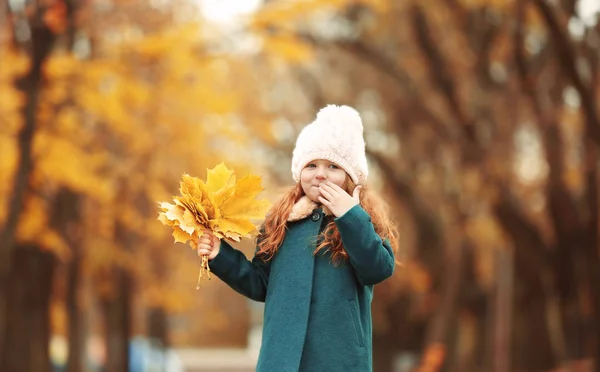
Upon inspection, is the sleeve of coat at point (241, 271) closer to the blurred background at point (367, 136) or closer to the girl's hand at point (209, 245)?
the girl's hand at point (209, 245)

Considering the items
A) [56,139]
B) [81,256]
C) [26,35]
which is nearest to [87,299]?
[81,256]

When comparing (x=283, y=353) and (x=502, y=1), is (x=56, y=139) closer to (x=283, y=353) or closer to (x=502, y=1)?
(x=502, y=1)

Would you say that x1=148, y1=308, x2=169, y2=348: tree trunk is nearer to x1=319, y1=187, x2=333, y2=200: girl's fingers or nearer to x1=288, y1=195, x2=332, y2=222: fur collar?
x1=288, y1=195, x2=332, y2=222: fur collar

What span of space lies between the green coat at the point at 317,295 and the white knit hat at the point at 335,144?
0.23m

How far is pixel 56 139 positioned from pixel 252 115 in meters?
6.00

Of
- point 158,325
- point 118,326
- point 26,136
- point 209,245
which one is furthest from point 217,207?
point 158,325

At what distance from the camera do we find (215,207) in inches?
163

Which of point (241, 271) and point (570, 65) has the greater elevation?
point (570, 65)

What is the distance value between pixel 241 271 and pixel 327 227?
0.38m

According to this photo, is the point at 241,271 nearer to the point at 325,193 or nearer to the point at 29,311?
the point at 325,193

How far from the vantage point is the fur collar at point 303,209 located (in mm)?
4156

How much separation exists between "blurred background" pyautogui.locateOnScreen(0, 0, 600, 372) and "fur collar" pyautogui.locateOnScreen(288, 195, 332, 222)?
20.7 ft

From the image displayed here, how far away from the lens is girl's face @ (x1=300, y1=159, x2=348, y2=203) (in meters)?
4.19

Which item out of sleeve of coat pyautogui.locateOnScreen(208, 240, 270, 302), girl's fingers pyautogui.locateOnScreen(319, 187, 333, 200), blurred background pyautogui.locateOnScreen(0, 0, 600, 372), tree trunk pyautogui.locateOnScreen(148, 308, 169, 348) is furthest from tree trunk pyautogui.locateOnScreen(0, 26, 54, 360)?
tree trunk pyautogui.locateOnScreen(148, 308, 169, 348)
